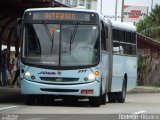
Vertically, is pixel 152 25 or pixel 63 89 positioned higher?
pixel 152 25

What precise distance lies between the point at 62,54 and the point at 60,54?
0.06 metres

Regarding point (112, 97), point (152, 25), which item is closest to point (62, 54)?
point (112, 97)

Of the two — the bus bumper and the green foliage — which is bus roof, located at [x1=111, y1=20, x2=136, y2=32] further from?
the green foliage

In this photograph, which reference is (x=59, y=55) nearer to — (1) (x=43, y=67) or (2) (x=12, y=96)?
(1) (x=43, y=67)

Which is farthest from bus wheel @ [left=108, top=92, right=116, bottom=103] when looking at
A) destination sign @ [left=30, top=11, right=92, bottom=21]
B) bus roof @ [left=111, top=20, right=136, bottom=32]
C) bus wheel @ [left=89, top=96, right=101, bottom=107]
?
destination sign @ [left=30, top=11, right=92, bottom=21]

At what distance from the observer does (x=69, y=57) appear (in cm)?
1994

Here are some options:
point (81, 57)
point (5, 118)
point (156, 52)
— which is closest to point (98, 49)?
point (81, 57)

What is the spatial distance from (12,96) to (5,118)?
33.6ft

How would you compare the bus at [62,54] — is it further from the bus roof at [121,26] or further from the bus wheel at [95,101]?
the bus roof at [121,26]

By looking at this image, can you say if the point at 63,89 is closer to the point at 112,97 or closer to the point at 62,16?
the point at 62,16

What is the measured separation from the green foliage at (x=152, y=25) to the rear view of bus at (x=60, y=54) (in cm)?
3521

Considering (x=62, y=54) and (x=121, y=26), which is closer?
(x=62, y=54)

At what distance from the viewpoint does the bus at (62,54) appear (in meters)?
19.8

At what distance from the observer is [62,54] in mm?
19969
